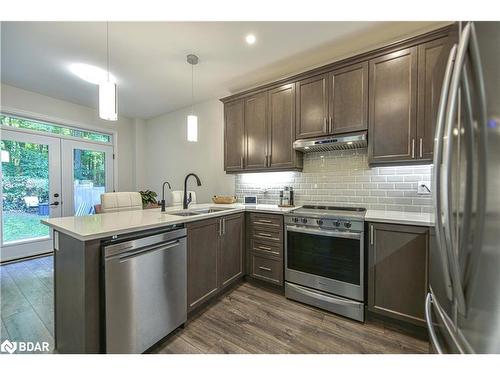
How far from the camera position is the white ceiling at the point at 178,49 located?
6.54ft

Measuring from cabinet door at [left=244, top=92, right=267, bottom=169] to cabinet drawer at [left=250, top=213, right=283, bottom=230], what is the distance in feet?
2.43

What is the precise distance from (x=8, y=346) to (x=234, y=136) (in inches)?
117

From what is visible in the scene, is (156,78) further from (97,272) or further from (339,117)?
(97,272)

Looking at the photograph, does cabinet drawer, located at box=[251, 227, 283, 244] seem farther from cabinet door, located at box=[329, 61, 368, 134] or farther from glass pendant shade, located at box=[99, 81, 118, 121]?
glass pendant shade, located at box=[99, 81, 118, 121]

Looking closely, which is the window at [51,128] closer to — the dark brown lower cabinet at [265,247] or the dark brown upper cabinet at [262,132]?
the dark brown upper cabinet at [262,132]

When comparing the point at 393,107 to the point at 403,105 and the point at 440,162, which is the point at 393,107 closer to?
the point at 403,105

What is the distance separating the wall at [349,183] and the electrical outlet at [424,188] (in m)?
0.04

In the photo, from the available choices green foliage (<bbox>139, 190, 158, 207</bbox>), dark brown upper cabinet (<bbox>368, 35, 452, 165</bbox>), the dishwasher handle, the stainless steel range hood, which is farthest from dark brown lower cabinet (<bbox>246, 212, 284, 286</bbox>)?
green foliage (<bbox>139, 190, 158, 207</bbox>)

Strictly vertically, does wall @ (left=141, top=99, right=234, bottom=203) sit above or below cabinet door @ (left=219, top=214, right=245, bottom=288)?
above

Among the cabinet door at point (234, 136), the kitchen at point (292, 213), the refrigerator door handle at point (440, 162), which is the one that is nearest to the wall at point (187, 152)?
the kitchen at point (292, 213)

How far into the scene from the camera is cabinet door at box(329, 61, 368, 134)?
2092 mm

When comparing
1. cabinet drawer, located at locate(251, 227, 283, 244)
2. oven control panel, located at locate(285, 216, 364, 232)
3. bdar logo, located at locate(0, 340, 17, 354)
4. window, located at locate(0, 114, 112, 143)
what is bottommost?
bdar logo, located at locate(0, 340, 17, 354)

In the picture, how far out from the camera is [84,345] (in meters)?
1.17
